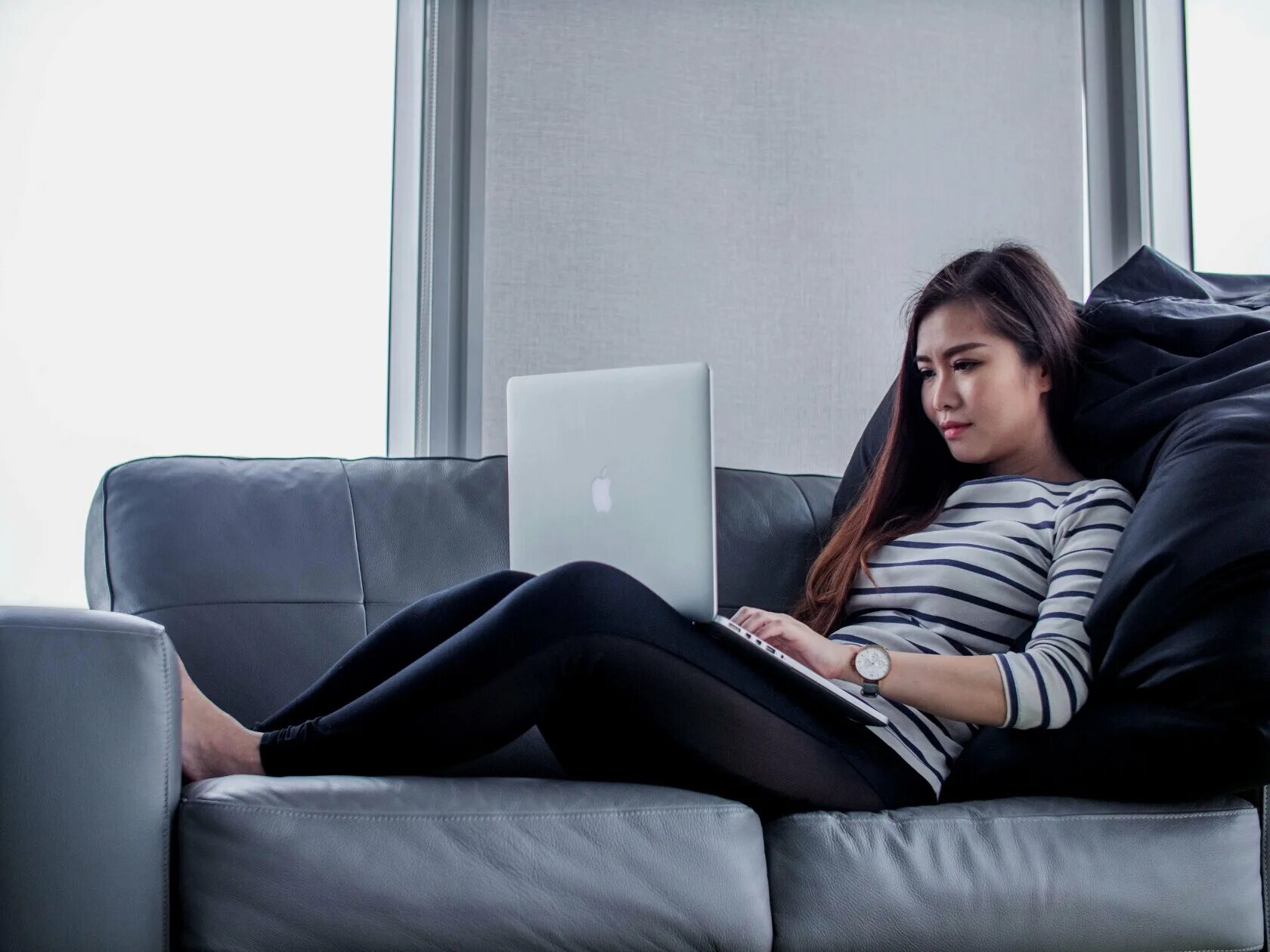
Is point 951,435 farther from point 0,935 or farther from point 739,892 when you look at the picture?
point 0,935

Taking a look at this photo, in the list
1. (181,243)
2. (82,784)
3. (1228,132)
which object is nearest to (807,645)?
(82,784)

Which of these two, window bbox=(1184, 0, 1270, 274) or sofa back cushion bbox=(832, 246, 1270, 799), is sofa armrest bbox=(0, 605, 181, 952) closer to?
sofa back cushion bbox=(832, 246, 1270, 799)

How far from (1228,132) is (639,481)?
88.9 inches

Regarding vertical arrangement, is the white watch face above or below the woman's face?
below

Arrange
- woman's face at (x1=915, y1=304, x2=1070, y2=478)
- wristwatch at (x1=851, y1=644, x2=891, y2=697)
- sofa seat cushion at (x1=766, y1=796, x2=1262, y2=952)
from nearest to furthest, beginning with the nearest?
sofa seat cushion at (x1=766, y1=796, x2=1262, y2=952)
wristwatch at (x1=851, y1=644, x2=891, y2=697)
woman's face at (x1=915, y1=304, x2=1070, y2=478)

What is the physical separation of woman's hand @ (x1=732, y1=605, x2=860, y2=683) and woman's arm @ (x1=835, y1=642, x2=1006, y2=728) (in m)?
0.02

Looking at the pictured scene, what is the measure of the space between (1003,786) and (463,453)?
144cm

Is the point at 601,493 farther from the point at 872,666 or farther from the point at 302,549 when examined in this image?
the point at 302,549

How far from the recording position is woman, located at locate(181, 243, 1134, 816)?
1.31 m

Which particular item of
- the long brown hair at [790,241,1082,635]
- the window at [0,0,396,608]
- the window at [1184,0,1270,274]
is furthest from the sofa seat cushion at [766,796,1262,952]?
the window at [1184,0,1270,274]

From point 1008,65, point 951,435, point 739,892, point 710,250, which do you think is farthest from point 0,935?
point 1008,65

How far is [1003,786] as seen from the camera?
4.67 feet

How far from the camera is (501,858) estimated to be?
1.20m

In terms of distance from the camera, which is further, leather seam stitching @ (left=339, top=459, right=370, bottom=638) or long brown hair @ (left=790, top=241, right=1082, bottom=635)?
leather seam stitching @ (left=339, top=459, right=370, bottom=638)
